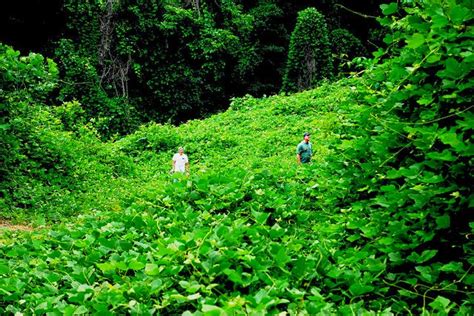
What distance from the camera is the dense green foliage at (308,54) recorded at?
22312mm

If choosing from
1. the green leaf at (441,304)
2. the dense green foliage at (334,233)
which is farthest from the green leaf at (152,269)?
the green leaf at (441,304)

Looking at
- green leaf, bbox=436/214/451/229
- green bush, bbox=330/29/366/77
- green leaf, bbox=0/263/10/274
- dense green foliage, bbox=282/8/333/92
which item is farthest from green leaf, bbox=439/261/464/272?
green bush, bbox=330/29/366/77

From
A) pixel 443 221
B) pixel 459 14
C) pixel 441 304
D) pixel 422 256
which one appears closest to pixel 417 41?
pixel 459 14

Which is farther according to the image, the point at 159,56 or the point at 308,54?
the point at 308,54

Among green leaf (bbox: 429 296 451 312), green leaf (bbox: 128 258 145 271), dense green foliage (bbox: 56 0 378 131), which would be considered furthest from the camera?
dense green foliage (bbox: 56 0 378 131)

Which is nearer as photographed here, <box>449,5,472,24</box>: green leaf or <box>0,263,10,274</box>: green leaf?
<box>449,5,472,24</box>: green leaf

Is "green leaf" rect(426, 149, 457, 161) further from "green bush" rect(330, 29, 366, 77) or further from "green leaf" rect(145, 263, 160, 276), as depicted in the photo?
"green bush" rect(330, 29, 366, 77)

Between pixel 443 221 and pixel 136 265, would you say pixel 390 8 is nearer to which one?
pixel 443 221

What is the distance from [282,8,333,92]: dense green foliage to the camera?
878 inches

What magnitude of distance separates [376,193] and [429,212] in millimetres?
701

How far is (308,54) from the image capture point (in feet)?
74.6

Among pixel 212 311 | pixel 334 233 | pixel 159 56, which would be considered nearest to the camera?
pixel 212 311

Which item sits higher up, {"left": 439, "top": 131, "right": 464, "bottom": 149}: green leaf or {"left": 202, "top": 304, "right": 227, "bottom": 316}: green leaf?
{"left": 439, "top": 131, "right": 464, "bottom": 149}: green leaf

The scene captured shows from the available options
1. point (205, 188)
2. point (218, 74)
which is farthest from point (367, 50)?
point (205, 188)
